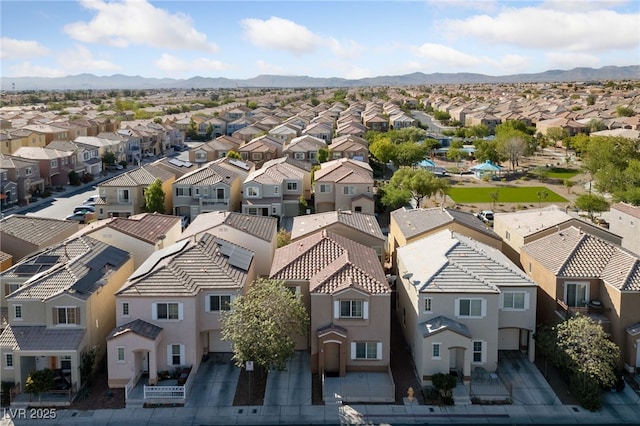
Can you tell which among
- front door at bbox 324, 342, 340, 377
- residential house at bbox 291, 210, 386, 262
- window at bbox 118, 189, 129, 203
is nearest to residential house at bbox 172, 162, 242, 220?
window at bbox 118, 189, 129, 203

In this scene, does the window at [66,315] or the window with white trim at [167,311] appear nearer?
the window at [66,315]

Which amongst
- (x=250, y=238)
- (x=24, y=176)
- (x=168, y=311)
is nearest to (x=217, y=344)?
(x=168, y=311)

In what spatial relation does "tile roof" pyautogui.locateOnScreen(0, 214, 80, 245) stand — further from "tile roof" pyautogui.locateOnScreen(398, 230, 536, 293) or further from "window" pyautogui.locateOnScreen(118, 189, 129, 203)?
"tile roof" pyautogui.locateOnScreen(398, 230, 536, 293)

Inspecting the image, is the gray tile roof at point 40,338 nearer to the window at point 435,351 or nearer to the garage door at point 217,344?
the garage door at point 217,344

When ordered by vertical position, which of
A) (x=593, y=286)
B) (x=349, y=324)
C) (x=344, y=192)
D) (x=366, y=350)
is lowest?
(x=366, y=350)

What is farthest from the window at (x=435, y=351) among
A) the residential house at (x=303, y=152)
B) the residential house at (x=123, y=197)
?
the residential house at (x=303, y=152)

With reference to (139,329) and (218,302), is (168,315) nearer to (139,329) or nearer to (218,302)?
(139,329)

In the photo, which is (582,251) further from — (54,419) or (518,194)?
(518,194)
